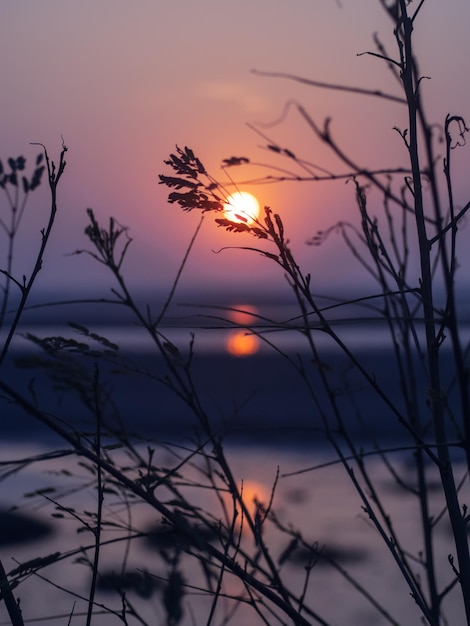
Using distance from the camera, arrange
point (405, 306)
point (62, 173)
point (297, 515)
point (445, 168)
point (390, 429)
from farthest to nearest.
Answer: point (390, 429)
point (297, 515)
point (405, 306)
point (62, 173)
point (445, 168)

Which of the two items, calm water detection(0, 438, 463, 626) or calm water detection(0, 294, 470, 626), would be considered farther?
calm water detection(0, 438, 463, 626)

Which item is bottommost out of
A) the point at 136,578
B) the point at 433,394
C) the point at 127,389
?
the point at 136,578

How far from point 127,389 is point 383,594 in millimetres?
14852

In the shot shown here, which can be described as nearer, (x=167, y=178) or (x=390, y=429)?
(x=167, y=178)

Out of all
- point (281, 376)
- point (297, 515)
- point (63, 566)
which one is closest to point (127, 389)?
point (281, 376)

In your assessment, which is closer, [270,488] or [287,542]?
[287,542]

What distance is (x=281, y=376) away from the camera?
2145cm

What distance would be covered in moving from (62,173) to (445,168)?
0.83 metres

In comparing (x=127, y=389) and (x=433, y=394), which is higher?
(x=127, y=389)

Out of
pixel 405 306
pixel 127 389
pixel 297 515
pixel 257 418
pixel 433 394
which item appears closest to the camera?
pixel 433 394

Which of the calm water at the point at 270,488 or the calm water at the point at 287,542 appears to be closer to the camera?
the calm water at the point at 270,488

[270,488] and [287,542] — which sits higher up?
[270,488]

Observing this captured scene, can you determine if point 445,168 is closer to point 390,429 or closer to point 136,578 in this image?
point 136,578

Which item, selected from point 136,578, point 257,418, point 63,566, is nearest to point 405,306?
point 136,578
